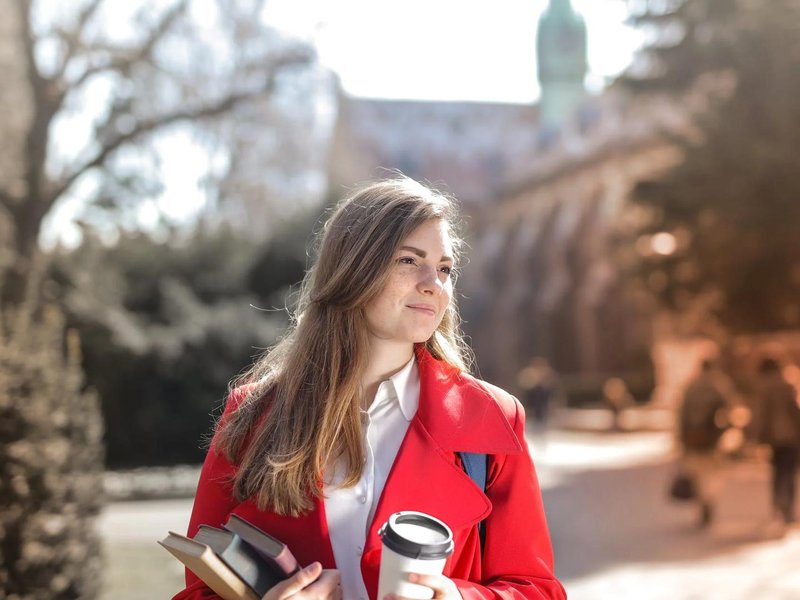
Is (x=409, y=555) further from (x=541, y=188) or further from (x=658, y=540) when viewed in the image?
(x=541, y=188)

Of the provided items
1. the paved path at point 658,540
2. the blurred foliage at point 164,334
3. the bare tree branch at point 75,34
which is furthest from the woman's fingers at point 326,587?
the blurred foliage at point 164,334

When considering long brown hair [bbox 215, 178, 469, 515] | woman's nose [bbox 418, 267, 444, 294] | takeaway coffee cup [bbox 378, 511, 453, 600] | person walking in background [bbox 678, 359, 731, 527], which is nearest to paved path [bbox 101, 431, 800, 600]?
person walking in background [bbox 678, 359, 731, 527]

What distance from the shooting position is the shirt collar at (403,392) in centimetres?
227

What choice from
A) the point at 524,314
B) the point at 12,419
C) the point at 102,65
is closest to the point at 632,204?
the point at 102,65

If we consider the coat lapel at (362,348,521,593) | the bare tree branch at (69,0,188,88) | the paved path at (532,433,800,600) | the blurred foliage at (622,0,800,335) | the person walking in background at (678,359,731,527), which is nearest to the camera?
the coat lapel at (362,348,521,593)

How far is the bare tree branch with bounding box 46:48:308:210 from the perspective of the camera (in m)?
13.5

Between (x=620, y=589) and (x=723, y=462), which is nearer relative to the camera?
(x=620, y=589)

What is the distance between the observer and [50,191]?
1334cm

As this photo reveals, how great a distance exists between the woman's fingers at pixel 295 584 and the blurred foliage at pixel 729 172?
13.7 metres

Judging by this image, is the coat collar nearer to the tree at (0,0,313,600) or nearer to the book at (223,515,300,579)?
the book at (223,515,300,579)

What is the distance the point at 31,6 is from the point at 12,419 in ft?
28.6

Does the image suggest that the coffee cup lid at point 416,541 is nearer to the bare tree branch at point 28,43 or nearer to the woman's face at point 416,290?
the woman's face at point 416,290

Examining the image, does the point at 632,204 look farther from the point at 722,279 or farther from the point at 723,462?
the point at 723,462

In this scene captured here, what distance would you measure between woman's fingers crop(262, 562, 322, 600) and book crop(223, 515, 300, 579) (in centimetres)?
3
